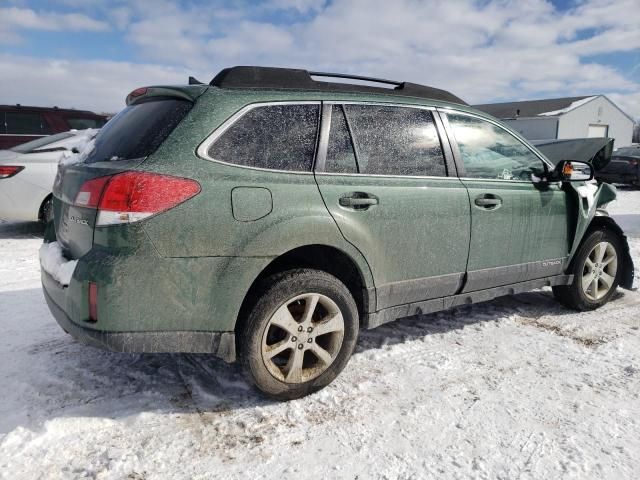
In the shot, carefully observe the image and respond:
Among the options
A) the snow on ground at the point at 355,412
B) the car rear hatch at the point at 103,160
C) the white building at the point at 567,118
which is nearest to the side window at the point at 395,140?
the car rear hatch at the point at 103,160

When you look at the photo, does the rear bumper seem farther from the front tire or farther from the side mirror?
the side mirror

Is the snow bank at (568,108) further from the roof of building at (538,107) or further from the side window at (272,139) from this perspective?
the side window at (272,139)

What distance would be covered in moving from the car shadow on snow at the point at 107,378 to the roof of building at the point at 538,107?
4744 centimetres

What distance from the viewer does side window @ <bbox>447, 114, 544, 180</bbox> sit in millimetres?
3438

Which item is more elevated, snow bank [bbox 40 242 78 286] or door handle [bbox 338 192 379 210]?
door handle [bbox 338 192 379 210]

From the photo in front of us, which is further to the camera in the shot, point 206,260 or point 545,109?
point 545,109

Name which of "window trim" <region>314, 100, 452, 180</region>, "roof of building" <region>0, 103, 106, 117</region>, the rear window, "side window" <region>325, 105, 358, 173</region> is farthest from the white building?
the rear window

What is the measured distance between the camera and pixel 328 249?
9.24ft

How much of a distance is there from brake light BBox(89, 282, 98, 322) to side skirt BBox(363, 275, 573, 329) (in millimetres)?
1483

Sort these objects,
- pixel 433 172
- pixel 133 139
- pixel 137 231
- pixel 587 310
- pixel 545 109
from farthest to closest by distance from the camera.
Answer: pixel 545 109, pixel 587 310, pixel 433 172, pixel 133 139, pixel 137 231

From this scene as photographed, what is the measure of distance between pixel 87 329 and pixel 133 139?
97 cm

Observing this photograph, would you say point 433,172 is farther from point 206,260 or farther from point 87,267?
point 87,267

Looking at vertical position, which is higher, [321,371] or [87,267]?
[87,267]

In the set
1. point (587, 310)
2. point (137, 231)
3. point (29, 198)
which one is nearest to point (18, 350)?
point (137, 231)
